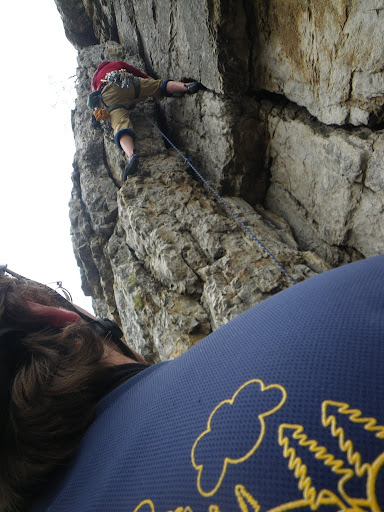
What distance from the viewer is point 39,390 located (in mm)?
1218

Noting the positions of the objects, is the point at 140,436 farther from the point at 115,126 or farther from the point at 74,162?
the point at 74,162

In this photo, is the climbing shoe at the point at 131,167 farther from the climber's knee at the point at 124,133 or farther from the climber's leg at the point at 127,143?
the climber's knee at the point at 124,133

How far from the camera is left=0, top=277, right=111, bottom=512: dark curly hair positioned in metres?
1.13

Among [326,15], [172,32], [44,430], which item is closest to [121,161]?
[172,32]

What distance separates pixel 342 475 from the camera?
60cm

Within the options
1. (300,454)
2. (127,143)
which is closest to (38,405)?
(300,454)

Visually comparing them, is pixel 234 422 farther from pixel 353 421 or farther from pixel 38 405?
pixel 38 405

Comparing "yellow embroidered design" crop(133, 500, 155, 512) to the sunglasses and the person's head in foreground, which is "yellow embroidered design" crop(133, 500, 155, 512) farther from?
the sunglasses

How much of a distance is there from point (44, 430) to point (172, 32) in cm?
659

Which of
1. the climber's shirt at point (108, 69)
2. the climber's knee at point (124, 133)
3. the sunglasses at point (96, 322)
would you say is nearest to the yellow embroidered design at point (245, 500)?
the sunglasses at point (96, 322)

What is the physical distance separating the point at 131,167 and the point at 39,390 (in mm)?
4552

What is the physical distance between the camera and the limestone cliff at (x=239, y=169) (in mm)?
3404

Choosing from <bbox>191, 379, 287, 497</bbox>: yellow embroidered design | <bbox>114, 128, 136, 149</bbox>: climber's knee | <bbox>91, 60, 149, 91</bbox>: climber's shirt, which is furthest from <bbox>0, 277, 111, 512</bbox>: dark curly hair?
<bbox>91, 60, 149, 91</bbox>: climber's shirt

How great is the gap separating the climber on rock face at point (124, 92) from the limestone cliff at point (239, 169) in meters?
0.26
